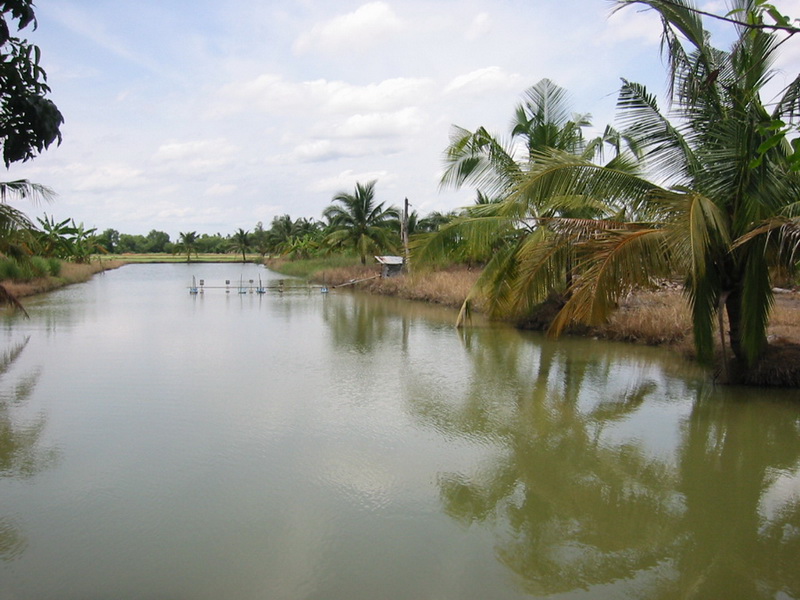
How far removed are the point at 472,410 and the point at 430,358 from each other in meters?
3.61

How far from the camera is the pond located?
394 cm

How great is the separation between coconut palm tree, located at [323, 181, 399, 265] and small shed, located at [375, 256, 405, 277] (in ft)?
8.37

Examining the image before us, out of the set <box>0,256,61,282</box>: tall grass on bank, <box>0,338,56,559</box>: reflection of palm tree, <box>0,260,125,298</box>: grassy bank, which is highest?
<box>0,256,61,282</box>: tall grass on bank

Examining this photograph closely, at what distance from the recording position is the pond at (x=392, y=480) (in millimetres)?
3941

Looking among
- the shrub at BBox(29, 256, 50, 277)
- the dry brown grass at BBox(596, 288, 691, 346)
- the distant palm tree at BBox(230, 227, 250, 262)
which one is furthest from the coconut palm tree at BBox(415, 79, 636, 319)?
the distant palm tree at BBox(230, 227, 250, 262)

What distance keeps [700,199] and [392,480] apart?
15.3ft

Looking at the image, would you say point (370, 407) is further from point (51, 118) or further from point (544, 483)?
point (51, 118)

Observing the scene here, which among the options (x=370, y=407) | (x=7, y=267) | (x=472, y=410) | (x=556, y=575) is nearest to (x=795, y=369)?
(x=472, y=410)

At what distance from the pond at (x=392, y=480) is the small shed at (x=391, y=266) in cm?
1683

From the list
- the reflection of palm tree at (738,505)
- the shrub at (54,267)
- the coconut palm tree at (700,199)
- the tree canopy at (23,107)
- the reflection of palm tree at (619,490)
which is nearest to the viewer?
the tree canopy at (23,107)

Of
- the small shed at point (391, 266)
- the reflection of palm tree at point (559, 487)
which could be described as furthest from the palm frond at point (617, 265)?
the small shed at point (391, 266)

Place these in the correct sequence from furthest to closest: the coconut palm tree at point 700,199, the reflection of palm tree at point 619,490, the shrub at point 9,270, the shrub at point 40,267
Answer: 1. the shrub at point 40,267
2. the shrub at point 9,270
3. the coconut palm tree at point 700,199
4. the reflection of palm tree at point 619,490

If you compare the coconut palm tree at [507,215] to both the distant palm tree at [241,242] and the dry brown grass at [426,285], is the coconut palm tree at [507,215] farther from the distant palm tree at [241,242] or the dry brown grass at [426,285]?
the distant palm tree at [241,242]

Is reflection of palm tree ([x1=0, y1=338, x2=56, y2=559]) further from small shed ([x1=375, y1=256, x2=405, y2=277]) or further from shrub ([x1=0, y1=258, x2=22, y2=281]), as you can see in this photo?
small shed ([x1=375, y1=256, x2=405, y2=277])
